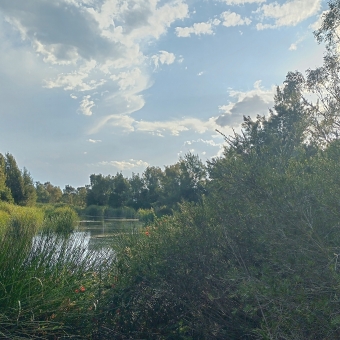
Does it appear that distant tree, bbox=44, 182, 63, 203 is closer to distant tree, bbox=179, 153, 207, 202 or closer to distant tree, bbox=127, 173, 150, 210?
distant tree, bbox=127, 173, 150, 210

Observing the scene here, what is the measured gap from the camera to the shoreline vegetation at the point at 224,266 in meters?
2.43

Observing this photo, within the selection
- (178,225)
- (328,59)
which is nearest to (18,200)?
(328,59)

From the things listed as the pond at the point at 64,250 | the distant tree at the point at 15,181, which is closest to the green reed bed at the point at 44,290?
the pond at the point at 64,250

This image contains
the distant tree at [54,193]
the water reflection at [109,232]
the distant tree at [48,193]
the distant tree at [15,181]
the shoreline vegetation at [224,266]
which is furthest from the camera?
the distant tree at [54,193]

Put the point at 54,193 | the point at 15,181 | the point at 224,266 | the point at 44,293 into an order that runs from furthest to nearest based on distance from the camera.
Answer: the point at 54,193 < the point at 15,181 < the point at 44,293 < the point at 224,266

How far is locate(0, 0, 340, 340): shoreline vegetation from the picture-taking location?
2426 mm

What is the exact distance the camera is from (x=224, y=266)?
326 centimetres

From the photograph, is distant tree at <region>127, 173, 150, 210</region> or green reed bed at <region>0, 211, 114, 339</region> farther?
distant tree at <region>127, 173, 150, 210</region>

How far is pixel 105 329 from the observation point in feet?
13.1

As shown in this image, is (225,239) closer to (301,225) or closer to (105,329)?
(301,225)

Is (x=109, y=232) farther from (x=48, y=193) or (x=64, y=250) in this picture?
(x=48, y=193)

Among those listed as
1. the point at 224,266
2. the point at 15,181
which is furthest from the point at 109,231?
the point at 15,181

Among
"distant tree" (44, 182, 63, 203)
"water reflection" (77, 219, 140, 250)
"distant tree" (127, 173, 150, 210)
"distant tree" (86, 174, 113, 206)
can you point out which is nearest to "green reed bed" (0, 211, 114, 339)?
"water reflection" (77, 219, 140, 250)

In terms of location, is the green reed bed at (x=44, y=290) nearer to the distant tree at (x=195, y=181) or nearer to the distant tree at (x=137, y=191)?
the distant tree at (x=195, y=181)
